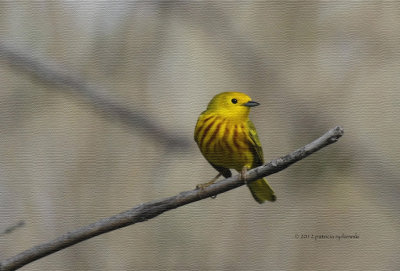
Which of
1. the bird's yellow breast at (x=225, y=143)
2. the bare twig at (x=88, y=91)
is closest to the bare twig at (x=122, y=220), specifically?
the bird's yellow breast at (x=225, y=143)

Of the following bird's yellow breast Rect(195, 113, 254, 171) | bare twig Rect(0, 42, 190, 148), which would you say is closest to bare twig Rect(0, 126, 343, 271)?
bird's yellow breast Rect(195, 113, 254, 171)

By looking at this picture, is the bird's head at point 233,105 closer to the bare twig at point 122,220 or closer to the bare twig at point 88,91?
the bare twig at point 88,91

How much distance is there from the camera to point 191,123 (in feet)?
5.40

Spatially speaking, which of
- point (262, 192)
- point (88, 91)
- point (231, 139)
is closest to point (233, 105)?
point (231, 139)

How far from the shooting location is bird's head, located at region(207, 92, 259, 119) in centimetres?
156

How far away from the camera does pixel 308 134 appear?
1608mm

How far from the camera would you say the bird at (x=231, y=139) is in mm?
1534

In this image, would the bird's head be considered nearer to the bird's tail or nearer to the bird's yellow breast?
the bird's yellow breast

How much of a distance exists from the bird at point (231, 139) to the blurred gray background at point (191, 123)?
5cm

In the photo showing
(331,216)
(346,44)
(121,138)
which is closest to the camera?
(331,216)

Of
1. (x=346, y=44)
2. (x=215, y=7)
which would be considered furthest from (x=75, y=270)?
(x=346, y=44)

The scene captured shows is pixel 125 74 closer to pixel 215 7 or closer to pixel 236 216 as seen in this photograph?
pixel 215 7

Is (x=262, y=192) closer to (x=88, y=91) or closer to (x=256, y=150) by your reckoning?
(x=256, y=150)

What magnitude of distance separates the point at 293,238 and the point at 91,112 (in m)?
0.79
